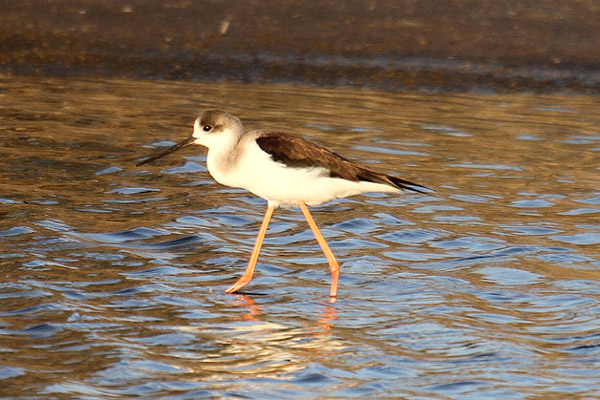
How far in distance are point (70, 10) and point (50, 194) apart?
244 inches

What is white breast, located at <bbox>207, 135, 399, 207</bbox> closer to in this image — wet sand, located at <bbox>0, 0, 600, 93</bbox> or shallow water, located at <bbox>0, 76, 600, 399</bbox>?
shallow water, located at <bbox>0, 76, 600, 399</bbox>

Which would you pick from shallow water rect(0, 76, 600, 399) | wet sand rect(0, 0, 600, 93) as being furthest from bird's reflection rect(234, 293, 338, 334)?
wet sand rect(0, 0, 600, 93)

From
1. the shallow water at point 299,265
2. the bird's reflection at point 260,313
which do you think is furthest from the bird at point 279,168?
the shallow water at point 299,265

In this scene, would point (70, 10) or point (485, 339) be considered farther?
point (70, 10)

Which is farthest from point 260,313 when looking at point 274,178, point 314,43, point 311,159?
point 314,43

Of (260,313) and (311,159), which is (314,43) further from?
(260,313)

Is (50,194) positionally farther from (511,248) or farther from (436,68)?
(436,68)

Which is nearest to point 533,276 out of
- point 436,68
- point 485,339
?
point 485,339

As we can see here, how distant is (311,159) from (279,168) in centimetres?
21

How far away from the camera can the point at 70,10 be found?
47.8ft

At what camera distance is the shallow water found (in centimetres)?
564

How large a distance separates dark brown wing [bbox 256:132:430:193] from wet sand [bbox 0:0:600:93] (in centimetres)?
711

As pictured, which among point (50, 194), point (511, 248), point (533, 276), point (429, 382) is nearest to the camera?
point (429, 382)

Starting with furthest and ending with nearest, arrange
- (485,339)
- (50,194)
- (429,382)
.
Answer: (50,194), (485,339), (429,382)
